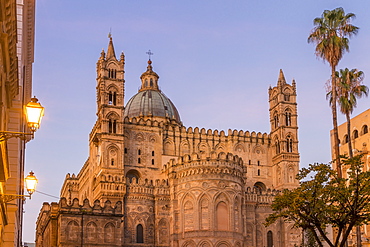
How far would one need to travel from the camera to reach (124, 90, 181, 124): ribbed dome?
260 ft

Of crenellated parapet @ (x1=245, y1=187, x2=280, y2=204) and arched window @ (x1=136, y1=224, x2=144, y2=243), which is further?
crenellated parapet @ (x1=245, y1=187, x2=280, y2=204)

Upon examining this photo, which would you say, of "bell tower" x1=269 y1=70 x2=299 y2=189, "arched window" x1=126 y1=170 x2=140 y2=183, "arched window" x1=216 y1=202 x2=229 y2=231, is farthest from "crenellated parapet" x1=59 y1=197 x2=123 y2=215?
"bell tower" x1=269 y1=70 x2=299 y2=189

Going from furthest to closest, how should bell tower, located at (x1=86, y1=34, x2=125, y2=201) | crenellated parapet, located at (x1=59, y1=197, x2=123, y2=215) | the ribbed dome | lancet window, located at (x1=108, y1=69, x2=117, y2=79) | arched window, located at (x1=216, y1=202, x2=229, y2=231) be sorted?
the ribbed dome < lancet window, located at (x1=108, y1=69, x2=117, y2=79) < bell tower, located at (x1=86, y1=34, x2=125, y2=201) < arched window, located at (x1=216, y1=202, x2=229, y2=231) < crenellated parapet, located at (x1=59, y1=197, x2=123, y2=215)

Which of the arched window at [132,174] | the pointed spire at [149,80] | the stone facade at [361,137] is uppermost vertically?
the pointed spire at [149,80]

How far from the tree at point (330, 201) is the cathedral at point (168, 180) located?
28.5 metres

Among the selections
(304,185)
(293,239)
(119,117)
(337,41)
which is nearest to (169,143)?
(119,117)

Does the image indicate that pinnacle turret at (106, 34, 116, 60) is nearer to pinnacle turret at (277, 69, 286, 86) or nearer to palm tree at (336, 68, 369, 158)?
pinnacle turret at (277, 69, 286, 86)

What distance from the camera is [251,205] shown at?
67.9 meters

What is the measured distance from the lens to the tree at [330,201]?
1081 inches

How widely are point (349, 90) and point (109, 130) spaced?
32.1 meters

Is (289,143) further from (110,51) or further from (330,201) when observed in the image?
(330,201)

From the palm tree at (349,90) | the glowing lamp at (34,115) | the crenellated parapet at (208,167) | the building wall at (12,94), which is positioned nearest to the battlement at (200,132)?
the crenellated parapet at (208,167)

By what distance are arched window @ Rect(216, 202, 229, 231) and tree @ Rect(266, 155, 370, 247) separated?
31588mm

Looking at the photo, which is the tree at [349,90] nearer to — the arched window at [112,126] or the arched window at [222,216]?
the arched window at [222,216]
